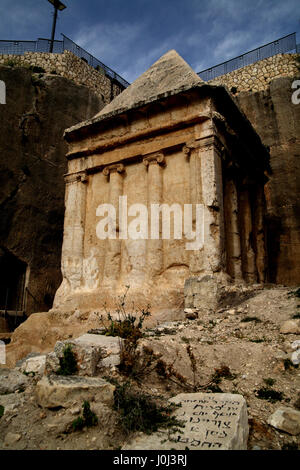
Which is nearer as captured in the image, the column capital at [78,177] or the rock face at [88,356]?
the rock face at [88,356]

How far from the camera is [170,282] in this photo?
6438 millimetres

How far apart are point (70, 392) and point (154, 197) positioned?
4.85 metres

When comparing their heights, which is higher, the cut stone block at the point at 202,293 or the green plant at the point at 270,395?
the cut stone block at the point at 202,293

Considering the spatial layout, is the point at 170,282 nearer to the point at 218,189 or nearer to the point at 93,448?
the point at 218,189

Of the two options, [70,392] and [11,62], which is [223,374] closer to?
[70,392]

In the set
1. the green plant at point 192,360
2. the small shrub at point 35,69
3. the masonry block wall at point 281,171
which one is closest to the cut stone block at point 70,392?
the green plant at point 192,360

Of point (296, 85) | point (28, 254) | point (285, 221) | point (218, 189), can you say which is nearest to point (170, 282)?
point (218, 189)

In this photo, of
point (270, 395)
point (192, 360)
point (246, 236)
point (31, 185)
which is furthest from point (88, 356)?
point (31, 185)

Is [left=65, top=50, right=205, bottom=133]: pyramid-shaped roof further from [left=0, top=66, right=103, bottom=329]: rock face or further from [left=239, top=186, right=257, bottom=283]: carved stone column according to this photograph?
[left=0, top=66, right=103, bottom=329]: rock face

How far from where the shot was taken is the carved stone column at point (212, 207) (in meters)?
6.04

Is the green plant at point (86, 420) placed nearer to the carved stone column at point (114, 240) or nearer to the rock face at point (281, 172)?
the carved stone column at point (114, 240)

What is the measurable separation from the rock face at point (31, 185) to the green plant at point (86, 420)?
36.4 ft

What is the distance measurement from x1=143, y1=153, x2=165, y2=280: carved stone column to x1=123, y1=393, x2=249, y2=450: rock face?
4.09 metres

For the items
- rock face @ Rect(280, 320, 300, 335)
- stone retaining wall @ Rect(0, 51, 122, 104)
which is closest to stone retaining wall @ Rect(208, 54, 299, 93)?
stone retaining wall @ Rect(0, 51, 122, 104)
